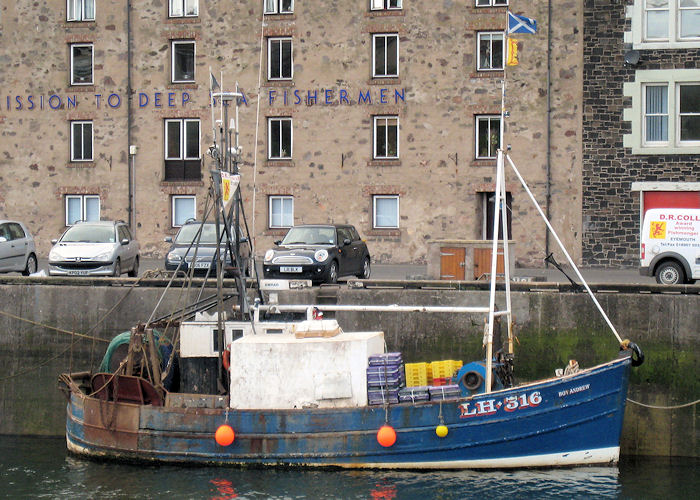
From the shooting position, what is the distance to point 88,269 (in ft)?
88.8

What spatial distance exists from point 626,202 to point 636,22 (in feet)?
18.3

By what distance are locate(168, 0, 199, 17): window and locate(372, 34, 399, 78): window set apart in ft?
20.6

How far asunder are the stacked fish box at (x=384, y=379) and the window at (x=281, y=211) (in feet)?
68.4

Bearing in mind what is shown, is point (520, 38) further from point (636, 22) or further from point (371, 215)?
point (371, 215)

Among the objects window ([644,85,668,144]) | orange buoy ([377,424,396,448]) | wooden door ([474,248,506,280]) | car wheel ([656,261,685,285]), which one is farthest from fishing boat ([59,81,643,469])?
window ([644,85,668,144])

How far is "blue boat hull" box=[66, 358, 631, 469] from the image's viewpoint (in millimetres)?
16438

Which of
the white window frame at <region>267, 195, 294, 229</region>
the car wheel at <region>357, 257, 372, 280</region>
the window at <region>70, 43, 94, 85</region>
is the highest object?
the window at <region>70, 43, 94, 85</region>

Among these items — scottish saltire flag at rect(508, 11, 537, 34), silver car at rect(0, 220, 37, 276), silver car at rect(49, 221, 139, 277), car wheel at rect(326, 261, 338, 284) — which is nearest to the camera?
scottish saltire flag at rect(508, 11, 537, 34)

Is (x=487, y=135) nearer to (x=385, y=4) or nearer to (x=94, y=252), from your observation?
(x=385, y=4)

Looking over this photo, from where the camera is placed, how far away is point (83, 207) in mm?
38500

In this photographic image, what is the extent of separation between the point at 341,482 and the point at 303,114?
22217 mm

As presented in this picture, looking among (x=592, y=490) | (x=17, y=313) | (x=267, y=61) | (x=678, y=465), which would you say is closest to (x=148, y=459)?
(x=17, y=313)

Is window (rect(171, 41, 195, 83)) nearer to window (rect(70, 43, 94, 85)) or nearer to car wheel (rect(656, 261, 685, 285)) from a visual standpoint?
window (rect(70, 43, 94, 85))

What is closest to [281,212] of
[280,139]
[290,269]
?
[280,139]
